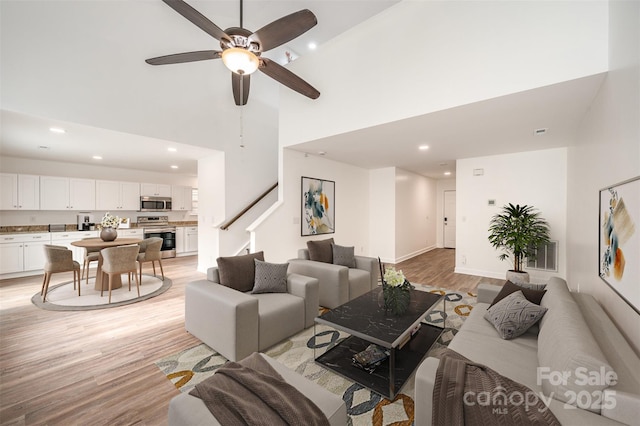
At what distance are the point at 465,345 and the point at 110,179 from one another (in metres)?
8.24

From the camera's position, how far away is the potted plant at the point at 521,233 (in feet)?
14.1

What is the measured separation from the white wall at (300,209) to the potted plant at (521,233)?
9.48 ft

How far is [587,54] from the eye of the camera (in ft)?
7.16

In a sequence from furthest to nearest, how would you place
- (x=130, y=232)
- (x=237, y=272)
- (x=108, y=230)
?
(x=130, y=232)
(x=108, y=230)
(x=237, y=272)

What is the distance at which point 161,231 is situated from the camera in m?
6.97

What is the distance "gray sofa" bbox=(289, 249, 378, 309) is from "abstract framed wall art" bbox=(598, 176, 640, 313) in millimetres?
2348

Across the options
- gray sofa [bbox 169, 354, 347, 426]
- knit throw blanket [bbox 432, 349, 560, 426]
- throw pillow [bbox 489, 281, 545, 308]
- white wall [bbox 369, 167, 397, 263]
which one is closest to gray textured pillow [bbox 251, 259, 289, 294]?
gray sofa [bbox 169, 354, 347, 426]

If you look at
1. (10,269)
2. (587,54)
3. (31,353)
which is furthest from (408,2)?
(10,269)

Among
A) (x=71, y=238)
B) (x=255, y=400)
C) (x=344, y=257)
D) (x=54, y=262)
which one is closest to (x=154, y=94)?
(x=54, y=262)

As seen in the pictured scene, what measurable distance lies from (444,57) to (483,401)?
10.3 ft

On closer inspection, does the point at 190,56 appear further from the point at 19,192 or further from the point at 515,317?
the point at 19,192

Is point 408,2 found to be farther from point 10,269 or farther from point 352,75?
point 10,269

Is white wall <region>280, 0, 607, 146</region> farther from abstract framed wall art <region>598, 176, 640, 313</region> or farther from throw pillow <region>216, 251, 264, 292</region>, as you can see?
throw pillow <region>216, 251, 264, 292</region>

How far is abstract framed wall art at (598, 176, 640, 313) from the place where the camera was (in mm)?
1417
